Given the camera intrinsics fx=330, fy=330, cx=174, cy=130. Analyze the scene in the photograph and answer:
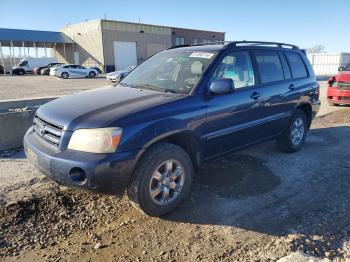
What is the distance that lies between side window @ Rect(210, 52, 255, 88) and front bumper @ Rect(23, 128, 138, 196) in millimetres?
1670

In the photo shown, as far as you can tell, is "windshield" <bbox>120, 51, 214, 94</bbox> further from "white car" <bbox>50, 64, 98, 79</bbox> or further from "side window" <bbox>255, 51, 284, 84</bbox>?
"white car" <bbox>50, 64, 98, 79</bbox>

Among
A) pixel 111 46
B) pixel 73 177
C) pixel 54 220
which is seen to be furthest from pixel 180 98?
pixel 111 46

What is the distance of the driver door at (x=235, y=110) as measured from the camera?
4078 mm

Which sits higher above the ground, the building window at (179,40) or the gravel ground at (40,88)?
the building window at (179,40)

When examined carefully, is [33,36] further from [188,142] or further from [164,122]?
[164,122]

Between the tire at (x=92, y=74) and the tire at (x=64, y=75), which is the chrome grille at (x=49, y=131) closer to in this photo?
the tire at (x=64, y=75)

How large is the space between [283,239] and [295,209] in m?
0.72

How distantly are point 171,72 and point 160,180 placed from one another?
1.56 meters

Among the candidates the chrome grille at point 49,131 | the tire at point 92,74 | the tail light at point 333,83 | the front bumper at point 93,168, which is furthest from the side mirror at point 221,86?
the tire at point 92,74

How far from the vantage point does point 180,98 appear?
3756 millimetres

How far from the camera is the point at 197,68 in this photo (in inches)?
165

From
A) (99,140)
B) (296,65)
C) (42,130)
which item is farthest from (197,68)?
(296,65)

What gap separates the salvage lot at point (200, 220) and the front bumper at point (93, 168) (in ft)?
1.78

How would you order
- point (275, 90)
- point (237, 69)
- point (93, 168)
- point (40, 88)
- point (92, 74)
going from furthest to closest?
point (92, 74) → point (40, 88) → point (275, 90) → point (237, 69) → point (93, 168)
